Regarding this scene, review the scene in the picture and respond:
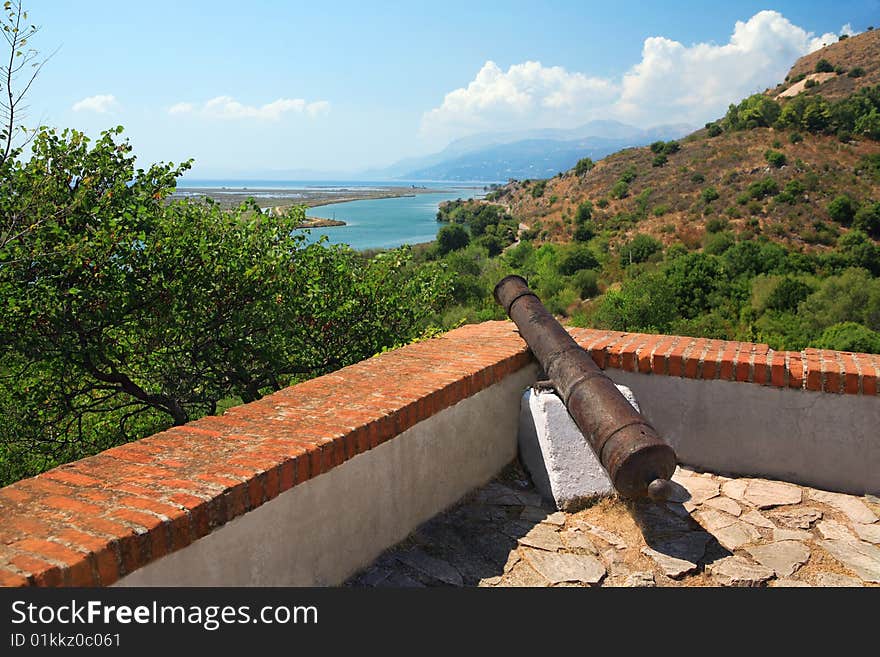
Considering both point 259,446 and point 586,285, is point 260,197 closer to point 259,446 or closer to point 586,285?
point 586,285

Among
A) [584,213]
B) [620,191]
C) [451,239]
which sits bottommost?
[451,239]

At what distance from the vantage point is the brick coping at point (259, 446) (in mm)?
1911

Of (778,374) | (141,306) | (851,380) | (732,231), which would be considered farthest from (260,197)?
(851,380)

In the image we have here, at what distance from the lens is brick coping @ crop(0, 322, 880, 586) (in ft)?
6.27

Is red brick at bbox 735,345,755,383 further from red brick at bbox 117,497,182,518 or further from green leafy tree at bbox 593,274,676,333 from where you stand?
green leafy tree at bbox 593,274,676,333

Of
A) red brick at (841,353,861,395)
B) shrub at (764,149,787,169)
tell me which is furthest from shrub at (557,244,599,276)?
red brick at (841,353,861,395)

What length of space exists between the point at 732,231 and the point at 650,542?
124 feet

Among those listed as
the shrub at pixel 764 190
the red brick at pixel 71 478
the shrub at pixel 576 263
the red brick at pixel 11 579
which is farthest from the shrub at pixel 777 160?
the red brick at pixel 11 579

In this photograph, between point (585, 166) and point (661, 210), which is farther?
point (585, 166)

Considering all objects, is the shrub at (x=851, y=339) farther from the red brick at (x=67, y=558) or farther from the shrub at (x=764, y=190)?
the shrub at (x=764, y=190)

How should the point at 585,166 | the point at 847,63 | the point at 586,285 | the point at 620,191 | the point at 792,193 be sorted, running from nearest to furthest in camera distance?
the point at 586,285, the point at 792,193, the point at 620,191, the point at 847,63, the point at 585,166

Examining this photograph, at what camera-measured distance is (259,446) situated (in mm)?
2627

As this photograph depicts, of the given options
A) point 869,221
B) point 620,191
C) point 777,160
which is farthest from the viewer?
point 620,191

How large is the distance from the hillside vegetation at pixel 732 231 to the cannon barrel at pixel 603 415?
11851 mm
